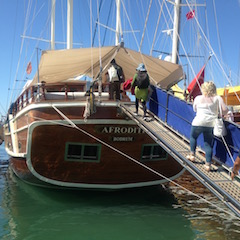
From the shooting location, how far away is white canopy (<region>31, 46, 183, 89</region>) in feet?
30.1

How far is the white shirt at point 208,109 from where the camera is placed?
529 cm

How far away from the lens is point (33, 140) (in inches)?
347

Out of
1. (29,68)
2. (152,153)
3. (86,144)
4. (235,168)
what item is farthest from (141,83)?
(29,68)

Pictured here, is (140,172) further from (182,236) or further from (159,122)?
(182,236)

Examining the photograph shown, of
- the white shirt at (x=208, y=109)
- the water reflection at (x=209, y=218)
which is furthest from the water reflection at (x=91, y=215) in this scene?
the white shirt at (x=208, y=109)

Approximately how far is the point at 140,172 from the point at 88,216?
2.58 m

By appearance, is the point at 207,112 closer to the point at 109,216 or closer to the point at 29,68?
the point at 109,216

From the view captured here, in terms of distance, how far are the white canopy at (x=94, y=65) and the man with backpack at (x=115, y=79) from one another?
30.9 inches

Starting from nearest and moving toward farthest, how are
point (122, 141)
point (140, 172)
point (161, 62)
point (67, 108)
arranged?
point (67, 108)
point (122, 141)
point (140, 172)
point (161, 62)

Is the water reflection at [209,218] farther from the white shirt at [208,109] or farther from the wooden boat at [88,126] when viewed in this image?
the white shirt at [208,109]

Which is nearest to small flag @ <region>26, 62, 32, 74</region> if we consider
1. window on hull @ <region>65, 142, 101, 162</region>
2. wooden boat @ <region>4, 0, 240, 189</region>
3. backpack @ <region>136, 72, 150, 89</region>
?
wooden boat @ <region>4, 0, 240, 189</region>

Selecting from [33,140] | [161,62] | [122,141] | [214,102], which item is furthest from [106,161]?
[214,102]

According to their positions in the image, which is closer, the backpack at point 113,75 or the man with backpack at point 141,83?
the man with backpack at point 141,83

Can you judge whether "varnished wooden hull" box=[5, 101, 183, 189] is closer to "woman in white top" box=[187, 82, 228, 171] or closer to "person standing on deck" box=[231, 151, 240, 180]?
"woman in white top" box=[187, 82, 228, 171]
